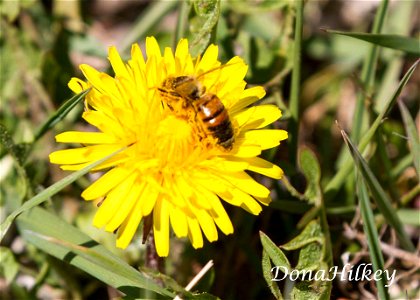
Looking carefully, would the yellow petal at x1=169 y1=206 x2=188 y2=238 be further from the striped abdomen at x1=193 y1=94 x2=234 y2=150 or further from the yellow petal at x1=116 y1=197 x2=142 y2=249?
the striped abdomen at x1=193 y1=94 x2=234 y2=150

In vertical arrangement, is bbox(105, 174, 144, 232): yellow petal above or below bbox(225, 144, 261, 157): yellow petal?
below

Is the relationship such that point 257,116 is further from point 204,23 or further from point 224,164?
point 204,23

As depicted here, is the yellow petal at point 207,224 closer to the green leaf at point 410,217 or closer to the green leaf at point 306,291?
the green leaf at point 306,291

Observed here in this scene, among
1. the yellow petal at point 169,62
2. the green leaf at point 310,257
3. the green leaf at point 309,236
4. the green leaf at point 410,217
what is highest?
the yellow petal at point 169,62

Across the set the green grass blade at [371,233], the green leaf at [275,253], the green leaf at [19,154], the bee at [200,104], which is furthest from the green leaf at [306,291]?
the green leaf at [19,154]

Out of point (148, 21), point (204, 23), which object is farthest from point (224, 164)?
point (148, 21)

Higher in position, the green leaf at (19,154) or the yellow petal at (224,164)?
the yellow petal at (224,164)

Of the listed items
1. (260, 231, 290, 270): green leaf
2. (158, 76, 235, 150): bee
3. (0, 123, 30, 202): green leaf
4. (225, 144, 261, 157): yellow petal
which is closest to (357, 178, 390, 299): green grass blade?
(260, 231, 290, 270): green leaf
